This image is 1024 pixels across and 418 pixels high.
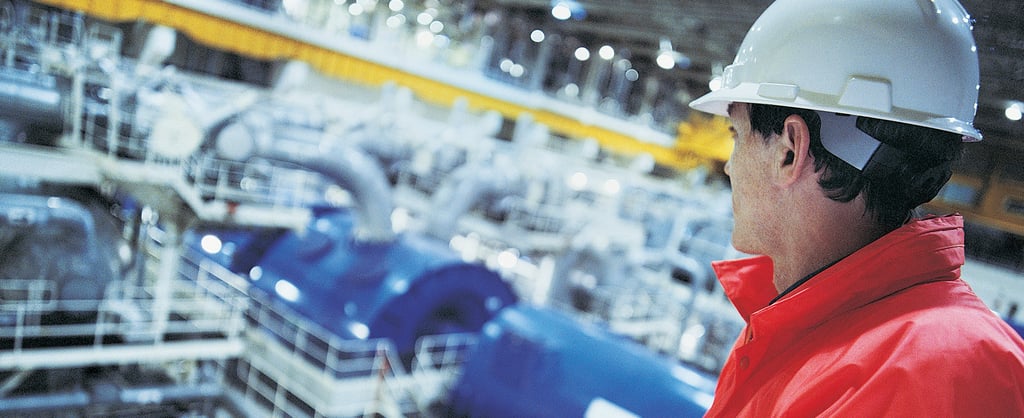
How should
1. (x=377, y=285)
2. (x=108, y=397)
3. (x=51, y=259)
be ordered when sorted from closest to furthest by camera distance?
1. (x=108, y=397)
2. (x=51, y=259)
3. (x=377, y=285)

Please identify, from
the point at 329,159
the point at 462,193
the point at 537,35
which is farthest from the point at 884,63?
the point at 537,35

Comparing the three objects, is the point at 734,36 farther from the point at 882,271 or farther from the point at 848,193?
the point at 882,271

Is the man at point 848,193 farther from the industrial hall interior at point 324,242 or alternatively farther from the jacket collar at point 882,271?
the industrial hall interior at point 324,242

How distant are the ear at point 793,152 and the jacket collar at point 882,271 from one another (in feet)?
0.55

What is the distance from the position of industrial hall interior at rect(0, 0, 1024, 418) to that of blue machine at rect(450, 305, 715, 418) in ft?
0.06

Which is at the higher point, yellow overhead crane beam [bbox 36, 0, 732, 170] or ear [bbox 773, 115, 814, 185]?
yellow overhead crane beam [bbox 36, 0, 732, 170]

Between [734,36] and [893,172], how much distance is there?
7.93 ft

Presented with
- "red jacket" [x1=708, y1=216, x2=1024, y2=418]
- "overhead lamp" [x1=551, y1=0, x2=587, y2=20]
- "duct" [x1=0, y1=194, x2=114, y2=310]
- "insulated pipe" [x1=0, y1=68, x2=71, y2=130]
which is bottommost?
"duct" [x1=0, y1=194, x2=114, y2=310]

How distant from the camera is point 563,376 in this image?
15.6 feet

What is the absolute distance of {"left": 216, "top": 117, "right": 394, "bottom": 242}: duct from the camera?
5570mm

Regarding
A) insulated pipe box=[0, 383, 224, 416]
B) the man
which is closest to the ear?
the man

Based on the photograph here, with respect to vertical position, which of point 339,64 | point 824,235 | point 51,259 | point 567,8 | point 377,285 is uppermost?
point 567,8

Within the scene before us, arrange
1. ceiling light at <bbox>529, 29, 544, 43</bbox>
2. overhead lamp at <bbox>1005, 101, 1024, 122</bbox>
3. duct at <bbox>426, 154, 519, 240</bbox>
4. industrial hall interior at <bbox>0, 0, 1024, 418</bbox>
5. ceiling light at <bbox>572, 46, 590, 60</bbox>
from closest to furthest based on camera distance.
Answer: overhead lamp at <bbox>1005, 101, 1024, 122</bbox>
industrial hall interior at <bbox>0, 0, 1024, 418</bbox>
duct at <bbox>426, 154, 519, 240</bbox>
ceiling light at <bbox>529, 29, 544, 43</bbox>
ceiling light at <bbox>572, 46, 590, 60</bbox>

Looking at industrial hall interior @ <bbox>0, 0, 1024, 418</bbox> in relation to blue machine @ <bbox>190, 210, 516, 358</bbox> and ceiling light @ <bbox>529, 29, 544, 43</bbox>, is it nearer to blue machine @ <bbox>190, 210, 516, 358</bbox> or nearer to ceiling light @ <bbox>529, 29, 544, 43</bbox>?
blue machine @ <bbox>190, 210, 516, 358</bbox>
